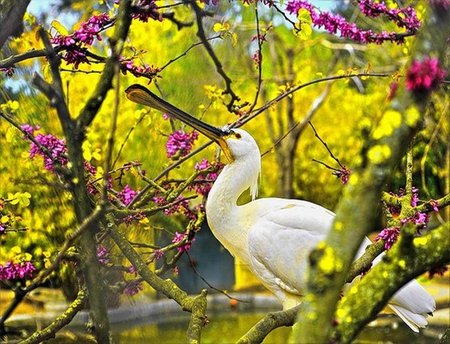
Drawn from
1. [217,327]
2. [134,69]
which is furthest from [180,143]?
[217,327]

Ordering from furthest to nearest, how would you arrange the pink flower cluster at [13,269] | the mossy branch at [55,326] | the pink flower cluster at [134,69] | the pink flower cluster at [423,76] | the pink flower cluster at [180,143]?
the pink flower cluster at [180,143] → the pink flower cluster at [13,269] → the pink flower cluster at [134,69] → the mossy branch at [55,326] → the pink flower cluster at [423,76]

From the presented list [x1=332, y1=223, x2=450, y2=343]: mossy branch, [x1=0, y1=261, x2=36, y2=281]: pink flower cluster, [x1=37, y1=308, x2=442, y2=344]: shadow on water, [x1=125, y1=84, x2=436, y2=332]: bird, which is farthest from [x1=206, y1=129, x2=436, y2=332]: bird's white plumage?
[x1=37, y1=308, x2=442, y2=344]: shadow on water

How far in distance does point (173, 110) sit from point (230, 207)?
15.0 inches

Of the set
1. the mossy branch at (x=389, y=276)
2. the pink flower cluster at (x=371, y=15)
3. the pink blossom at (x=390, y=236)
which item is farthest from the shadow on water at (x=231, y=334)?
the mossy branch at (x=389, y=276)

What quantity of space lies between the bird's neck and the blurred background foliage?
0.46ft

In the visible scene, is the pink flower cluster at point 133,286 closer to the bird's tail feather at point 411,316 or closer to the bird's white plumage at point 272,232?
the bird's white plumage at point 272,232

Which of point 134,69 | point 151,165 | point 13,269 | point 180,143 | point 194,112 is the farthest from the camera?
point 194,112

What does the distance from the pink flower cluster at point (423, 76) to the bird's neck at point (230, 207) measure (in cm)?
173

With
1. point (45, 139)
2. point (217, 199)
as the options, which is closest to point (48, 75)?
point (45, 139)

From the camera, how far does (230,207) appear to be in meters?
2.60

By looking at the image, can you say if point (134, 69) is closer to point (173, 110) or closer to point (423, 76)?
point (173, 110)

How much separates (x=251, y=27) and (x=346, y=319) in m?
8.12

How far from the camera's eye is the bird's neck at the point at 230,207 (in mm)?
2594

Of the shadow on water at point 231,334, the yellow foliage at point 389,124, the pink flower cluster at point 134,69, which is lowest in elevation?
the shadow on water at point 231,334
